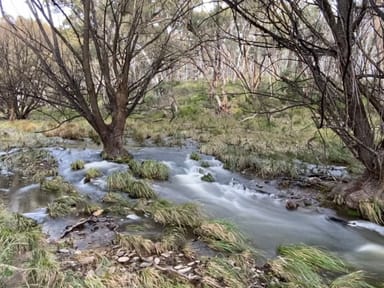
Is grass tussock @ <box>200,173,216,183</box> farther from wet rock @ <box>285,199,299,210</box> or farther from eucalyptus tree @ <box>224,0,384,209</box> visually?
eucalyptus tree @ <box>224,0,384,209</box>

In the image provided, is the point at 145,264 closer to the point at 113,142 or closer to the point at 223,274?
the point at 223,274

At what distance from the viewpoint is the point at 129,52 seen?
880 cm

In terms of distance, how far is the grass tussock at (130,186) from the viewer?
6.83 metres

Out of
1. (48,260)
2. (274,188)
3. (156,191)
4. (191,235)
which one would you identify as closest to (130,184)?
(156,191)

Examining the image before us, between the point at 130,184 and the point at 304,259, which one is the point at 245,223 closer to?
the point at 304,259

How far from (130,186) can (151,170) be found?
114cm

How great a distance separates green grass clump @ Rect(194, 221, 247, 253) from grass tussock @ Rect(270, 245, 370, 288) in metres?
0.54

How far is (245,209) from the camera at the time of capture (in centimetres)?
653

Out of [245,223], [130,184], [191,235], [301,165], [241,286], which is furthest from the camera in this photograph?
[301,165]

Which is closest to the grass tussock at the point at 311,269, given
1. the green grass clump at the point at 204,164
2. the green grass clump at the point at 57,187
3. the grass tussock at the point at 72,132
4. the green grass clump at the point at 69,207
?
the green grass clump at the point at 69,207

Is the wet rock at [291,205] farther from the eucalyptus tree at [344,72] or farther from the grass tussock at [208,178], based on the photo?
the grass tussock at [208,178]

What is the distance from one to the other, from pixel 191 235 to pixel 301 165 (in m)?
4.44

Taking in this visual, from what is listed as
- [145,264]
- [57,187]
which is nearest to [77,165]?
[57,187]

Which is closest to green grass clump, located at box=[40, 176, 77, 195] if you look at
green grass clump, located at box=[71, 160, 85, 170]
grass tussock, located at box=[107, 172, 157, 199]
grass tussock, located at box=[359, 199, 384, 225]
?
grass tussock, located at box=[107, 172, 157, 199]
